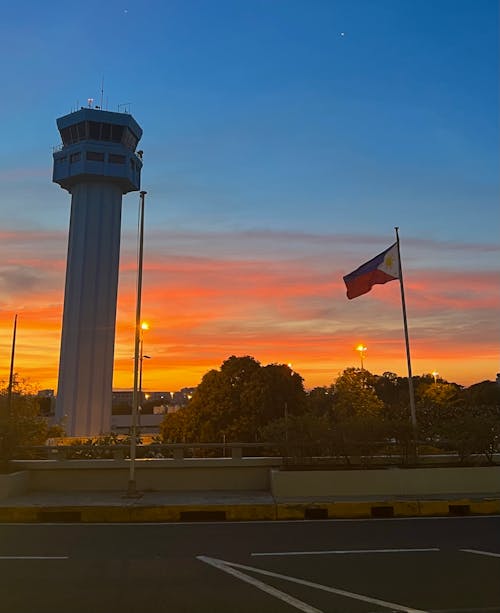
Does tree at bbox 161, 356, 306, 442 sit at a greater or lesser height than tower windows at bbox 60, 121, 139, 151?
lesser

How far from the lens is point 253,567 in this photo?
7691mm

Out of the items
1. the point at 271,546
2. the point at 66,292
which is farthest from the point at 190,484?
the point at 66,292

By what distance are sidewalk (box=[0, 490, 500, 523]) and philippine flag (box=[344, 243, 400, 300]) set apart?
826 cm

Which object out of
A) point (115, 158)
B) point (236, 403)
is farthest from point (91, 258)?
point (236, 403)

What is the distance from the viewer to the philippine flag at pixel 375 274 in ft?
61.6

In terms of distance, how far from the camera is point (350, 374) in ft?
155

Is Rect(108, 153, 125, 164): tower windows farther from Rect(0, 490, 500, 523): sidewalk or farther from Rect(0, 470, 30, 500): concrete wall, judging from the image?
Rect(0, 490, 500, 523): sidewalk

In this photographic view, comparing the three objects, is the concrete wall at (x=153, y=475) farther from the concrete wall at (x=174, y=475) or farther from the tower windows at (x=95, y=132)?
the tower windows at (x=95, y=132)

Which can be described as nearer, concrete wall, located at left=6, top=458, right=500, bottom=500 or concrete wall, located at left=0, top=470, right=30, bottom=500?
concrete wall, located at left=0, top=470, right=30, bottom=500

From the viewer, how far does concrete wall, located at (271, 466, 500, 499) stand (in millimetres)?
13547

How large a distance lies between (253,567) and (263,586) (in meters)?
0.97

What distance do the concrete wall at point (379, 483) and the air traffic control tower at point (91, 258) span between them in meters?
60.5

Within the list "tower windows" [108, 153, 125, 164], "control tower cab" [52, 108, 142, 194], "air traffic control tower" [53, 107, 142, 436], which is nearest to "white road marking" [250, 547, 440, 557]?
"air traffic control tower" [53, 107, 142, 436]

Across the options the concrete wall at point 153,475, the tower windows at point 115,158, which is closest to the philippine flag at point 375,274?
the concrete wall at point 153,475
